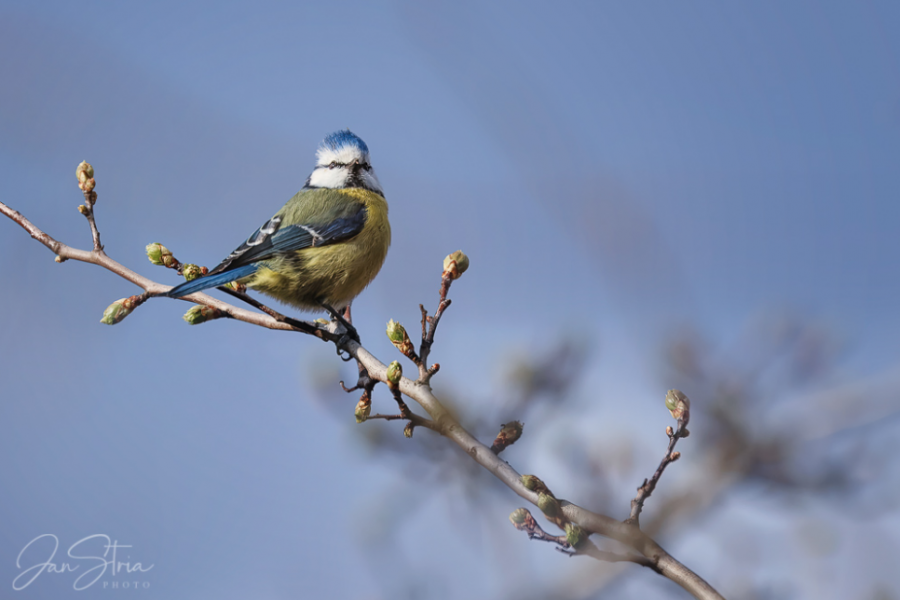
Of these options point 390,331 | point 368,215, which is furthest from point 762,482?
point 368,215

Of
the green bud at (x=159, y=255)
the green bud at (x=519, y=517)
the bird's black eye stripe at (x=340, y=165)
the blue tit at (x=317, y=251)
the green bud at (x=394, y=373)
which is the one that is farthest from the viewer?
the bird's black eye stripe at (x=340, y=165)

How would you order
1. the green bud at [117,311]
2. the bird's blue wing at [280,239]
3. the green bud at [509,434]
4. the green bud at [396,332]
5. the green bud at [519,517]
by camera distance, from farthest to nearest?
the bird's blue wing at [280,239] < the green bud at [117,311] < the green bud at [396,332] < the green bud at [509,434] < the green bud at [519,517]

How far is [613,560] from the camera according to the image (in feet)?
6.06

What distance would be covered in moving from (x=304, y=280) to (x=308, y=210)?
1.95 feet

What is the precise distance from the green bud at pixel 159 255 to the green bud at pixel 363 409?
1239 millimetres

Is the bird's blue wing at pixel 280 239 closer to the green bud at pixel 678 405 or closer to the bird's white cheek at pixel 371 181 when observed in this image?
the bird's white cheek at pixel 371 181

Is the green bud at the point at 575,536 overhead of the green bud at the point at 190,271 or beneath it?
beneath

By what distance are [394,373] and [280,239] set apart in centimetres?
190

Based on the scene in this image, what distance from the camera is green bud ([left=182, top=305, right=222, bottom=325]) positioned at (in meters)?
2.95

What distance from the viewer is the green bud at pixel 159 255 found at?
3.12 m

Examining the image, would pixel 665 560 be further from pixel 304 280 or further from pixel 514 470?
pixel 304 280

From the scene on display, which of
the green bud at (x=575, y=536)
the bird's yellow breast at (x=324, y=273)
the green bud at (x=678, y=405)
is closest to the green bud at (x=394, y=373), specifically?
the green bud at (x=575, y=536)

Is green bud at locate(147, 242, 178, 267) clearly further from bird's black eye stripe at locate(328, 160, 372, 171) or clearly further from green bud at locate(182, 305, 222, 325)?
bird's black eye stripe at locate(328, 160, 372, 171)

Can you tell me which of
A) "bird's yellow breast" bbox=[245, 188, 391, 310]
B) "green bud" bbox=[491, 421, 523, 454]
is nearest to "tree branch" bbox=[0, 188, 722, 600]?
"green bud" bbox=[491, 421, 523, 454]
